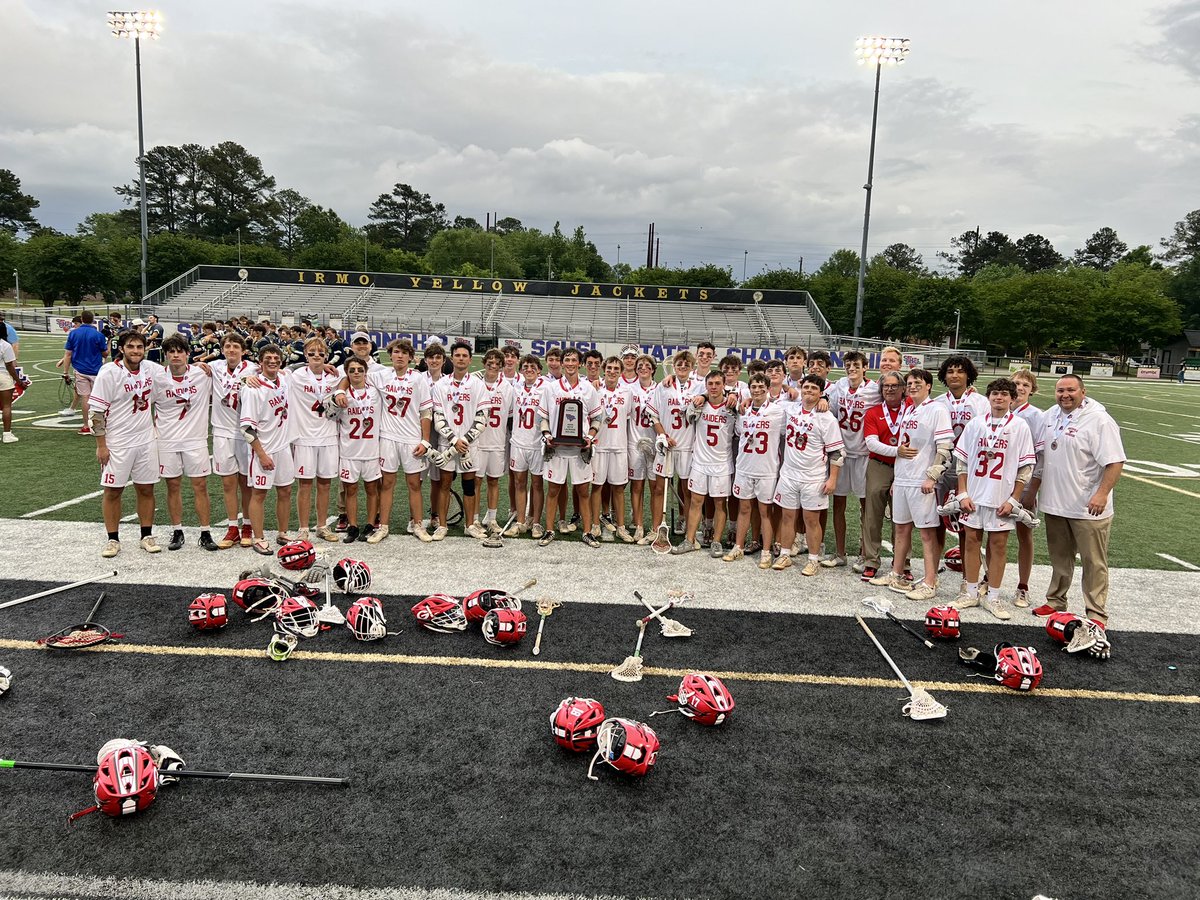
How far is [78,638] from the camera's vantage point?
5.20m

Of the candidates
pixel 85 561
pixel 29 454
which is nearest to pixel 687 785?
pixel 85 561

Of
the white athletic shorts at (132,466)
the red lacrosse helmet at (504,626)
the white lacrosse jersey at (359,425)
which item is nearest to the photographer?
the red lacrosse helmet at (504,626)

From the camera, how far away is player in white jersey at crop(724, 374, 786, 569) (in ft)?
24.0

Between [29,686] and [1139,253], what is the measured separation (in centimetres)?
10863

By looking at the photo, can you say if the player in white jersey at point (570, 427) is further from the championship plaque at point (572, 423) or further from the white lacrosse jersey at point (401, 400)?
the white lacrosse jersey at point (401, 400)

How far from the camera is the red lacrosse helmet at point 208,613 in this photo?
5461mm

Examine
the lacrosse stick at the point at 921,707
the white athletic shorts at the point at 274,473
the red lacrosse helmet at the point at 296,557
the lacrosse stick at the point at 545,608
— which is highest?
the white athletic shorts at the point at 274,473

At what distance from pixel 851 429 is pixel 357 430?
18.1 ft

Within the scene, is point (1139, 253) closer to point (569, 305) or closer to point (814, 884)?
point (569, 305)

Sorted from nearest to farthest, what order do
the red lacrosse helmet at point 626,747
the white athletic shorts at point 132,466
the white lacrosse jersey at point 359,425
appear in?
the red lacrosse helmet at point 626,747
the white athletic shorts at point 132,466
the white lacrosse jersey at point 359,425

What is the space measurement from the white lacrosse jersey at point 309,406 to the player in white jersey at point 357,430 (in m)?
0.13

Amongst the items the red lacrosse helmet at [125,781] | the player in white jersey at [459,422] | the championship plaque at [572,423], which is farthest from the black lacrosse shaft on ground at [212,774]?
the championship plaque at [572,423]

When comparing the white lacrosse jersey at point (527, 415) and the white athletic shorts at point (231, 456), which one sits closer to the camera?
the white athletic shorts at point (231, 456)

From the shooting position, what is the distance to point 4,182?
290 feet
